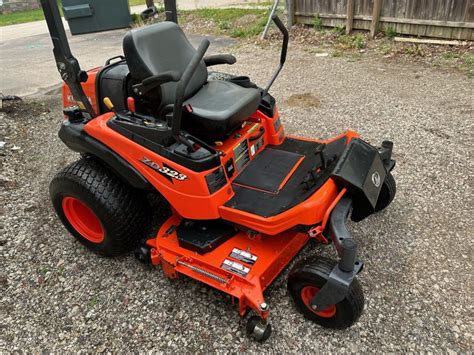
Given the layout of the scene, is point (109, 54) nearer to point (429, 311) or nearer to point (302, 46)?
point (302, 46)

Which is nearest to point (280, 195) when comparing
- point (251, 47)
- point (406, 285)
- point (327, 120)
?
point (406, 285)

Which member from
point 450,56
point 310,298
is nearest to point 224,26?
point 450,56

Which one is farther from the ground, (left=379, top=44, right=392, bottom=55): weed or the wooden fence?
the wooden fence

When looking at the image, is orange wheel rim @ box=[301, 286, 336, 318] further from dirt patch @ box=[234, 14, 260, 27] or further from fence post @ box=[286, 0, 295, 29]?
dirt patch @ box=[234, 14, 260, 27]

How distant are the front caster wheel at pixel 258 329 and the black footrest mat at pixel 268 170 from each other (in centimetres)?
80

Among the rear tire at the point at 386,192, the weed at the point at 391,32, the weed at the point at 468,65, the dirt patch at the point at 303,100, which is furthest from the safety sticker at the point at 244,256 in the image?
the weed at the point at 391,32

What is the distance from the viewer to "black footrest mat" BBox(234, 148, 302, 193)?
2609 millimetres

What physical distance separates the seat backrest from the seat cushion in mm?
137

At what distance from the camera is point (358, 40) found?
6891 mm

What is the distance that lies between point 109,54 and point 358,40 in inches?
194

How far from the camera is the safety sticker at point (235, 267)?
7.26 feet

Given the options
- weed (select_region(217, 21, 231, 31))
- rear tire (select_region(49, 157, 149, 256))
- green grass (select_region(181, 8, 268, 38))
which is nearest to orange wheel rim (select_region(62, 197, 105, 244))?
rear tire (select_region(49, 157, 149, 256))

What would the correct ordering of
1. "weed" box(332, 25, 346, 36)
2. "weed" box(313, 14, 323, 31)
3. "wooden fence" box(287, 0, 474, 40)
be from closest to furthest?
"wooden fence" box(287, 0, 474, 40) → "weed" box(332, 25, 346, 36) → "weed" box(313, 14, 323, 31)

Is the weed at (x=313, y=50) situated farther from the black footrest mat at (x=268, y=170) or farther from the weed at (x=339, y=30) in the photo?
the black footrest mat at (x=268, y=170)
